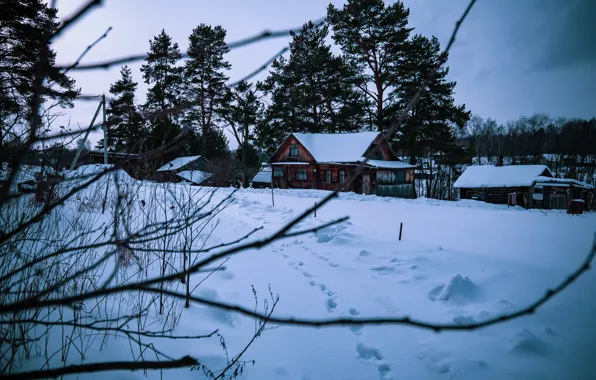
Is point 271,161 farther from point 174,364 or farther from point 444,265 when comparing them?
point 174,364

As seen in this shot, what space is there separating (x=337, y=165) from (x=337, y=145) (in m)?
2.41

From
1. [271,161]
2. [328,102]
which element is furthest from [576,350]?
[328,102]

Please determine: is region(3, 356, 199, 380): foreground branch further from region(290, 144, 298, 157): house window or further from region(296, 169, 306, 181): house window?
region(290, 144, 298, 157): house window

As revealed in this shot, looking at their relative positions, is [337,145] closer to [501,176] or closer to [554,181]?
[501,176]

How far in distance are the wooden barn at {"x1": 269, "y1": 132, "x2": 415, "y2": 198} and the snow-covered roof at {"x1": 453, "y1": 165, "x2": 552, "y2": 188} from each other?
4942 mm

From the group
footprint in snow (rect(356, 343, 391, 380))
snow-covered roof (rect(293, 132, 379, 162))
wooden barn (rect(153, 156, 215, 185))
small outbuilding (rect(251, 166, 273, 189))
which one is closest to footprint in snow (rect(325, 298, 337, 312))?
footprint in snow (rect(356, 343, 391, 380))

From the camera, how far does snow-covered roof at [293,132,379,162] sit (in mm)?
25891

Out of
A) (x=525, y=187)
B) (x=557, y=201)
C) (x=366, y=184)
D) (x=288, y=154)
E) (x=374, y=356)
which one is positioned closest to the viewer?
(x=374, y=356)

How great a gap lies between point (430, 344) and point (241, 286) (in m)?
2.65

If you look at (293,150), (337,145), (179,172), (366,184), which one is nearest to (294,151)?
(293,150)

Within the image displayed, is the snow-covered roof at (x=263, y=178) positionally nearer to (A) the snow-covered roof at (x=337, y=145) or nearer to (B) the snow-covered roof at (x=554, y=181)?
(A) the snow-covered roof at (x=337, y=145)

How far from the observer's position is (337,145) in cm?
2766

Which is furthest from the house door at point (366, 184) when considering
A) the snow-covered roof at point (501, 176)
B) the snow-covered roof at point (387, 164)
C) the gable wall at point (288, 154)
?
the snow-covered roof at point (501, 176)

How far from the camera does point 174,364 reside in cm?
63
